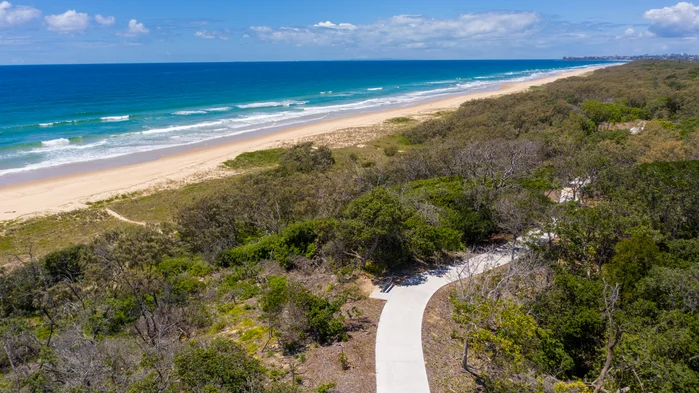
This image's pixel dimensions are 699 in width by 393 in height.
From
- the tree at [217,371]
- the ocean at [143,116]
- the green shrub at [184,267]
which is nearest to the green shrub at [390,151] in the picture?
the ocean at [143,116]

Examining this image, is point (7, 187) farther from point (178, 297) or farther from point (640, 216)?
point (640, 216)

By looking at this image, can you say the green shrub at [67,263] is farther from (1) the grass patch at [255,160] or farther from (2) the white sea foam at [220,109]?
(2) the white sea foam at [220,109]

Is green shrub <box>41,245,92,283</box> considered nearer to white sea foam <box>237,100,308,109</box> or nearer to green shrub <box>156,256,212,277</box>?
green shrub <box>156,256,212,277</box>

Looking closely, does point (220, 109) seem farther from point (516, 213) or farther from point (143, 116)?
point (516, 213)

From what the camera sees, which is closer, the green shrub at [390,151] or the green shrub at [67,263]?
the green shrub at [67,263]

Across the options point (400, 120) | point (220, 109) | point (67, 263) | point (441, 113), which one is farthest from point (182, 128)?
point (67, 263)

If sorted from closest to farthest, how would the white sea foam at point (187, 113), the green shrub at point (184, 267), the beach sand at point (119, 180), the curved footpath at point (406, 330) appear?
1. the curved footpath at point (406, 330)
2. the green shrub at point (184, 267)
3. the beach sand at point (119, 180)
4. the white sea foam at point (187, 113)
